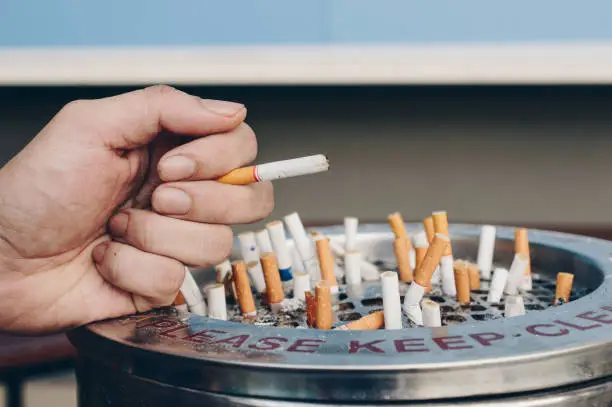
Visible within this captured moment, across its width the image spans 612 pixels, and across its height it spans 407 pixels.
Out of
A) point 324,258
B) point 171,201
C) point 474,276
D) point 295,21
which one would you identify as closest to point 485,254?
point 474,276

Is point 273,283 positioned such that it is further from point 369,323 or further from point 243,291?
point 369,323

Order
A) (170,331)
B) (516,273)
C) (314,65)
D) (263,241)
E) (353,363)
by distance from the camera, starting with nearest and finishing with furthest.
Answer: (353,363), (170,331), (516,273), (263,241), (314,65)

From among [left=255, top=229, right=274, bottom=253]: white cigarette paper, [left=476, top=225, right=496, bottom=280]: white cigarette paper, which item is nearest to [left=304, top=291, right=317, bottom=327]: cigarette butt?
[left=255, top=229, right=274, bottom=253]: white cigarette paper

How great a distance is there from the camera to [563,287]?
705 mm

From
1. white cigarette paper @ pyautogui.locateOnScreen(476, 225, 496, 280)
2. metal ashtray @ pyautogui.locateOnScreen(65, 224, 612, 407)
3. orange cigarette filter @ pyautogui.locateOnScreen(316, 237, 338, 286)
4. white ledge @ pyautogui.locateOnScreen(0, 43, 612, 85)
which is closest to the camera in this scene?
Result: metal ashtray @ pyautogui.locateOnScreen(65, 224, 612, 407)

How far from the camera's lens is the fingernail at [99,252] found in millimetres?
659

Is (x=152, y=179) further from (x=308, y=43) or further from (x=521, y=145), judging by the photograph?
(x=521, y=145)

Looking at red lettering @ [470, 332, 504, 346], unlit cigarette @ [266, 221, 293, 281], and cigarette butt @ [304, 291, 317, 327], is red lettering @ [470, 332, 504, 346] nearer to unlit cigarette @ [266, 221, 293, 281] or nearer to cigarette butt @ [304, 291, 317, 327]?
cigarette butt @ [304, 291, 317, 327]

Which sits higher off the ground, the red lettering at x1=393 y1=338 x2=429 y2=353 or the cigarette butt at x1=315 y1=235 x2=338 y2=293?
the cigarette butt at x1=315 y1=235 x2=338 y2=293

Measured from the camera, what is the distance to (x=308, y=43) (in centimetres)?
196

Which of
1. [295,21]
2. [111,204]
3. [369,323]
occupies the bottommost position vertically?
[369,323]

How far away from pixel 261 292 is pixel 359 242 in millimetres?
235

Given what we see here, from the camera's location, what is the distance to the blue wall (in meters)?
1.93

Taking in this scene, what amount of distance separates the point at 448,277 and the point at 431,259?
162mm
